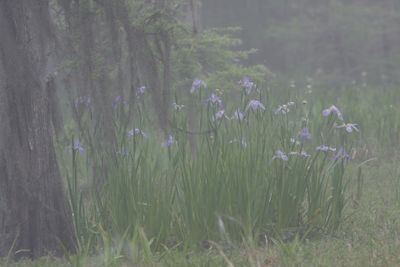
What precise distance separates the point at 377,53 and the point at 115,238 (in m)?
18.6

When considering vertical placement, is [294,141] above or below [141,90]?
below

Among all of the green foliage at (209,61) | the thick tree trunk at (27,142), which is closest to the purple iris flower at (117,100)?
the thick tree trunk at (27,142)

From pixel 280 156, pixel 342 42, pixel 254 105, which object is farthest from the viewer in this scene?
pixel 342 42

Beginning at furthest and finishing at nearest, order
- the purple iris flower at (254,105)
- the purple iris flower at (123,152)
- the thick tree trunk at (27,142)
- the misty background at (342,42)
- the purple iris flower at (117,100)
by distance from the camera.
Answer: the misty background at (342,42)
the purple iris flower at (117,100)
the purple iris flower at (254,105)
the purple iris flower at (123,152)
the thick tree trunk at (27,142)

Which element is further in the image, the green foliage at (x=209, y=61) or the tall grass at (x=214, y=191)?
the green foliage at (x=209, y=61)

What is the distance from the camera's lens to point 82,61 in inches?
232

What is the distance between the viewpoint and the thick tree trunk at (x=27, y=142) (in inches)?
222

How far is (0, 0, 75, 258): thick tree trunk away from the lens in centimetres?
563

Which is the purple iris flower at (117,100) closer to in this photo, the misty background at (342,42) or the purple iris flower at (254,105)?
the purple iris flower at (254,105)

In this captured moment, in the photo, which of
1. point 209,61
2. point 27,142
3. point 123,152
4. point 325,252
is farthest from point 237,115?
point 209,61

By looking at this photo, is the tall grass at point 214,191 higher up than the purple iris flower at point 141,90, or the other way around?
the purple iris flower at point 141,90

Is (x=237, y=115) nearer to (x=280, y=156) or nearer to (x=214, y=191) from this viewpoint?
(x=280, y=156)

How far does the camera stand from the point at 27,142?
222 inches

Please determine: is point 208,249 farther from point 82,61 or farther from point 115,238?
point 82,61
